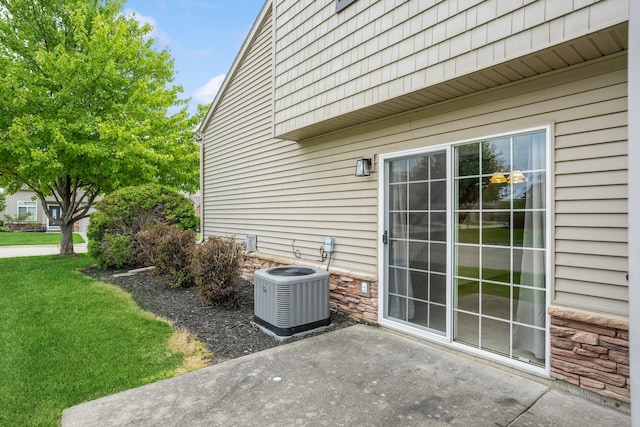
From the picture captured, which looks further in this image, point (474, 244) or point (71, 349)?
point (71, 349)

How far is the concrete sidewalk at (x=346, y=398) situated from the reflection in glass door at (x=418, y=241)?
59 cm

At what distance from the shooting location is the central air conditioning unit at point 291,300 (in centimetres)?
411

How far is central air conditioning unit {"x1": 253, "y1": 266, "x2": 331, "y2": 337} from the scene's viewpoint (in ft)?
13.5

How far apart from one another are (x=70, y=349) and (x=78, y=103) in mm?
8059

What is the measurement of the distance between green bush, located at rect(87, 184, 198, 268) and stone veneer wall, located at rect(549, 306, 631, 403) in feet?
26.6

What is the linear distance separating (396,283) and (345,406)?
190 cm

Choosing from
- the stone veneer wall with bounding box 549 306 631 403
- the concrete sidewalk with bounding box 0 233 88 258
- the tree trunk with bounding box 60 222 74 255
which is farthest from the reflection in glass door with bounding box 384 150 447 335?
the concrete sidewalk with bounding box 0 233 88 258

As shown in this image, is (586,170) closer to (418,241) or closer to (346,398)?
(418,241)

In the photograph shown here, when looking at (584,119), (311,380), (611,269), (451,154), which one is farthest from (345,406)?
(584,119)

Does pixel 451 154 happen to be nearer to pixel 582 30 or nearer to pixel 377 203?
pixel 377 203

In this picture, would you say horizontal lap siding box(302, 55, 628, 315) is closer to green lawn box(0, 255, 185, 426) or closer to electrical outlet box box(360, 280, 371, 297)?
electrical outlet box box(360, 280, 371, 297)

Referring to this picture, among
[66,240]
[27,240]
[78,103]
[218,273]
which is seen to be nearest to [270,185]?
[218,273]

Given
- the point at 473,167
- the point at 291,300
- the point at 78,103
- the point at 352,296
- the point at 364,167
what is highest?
the point at 78,103

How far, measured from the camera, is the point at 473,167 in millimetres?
3514
